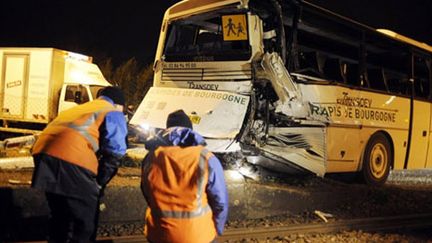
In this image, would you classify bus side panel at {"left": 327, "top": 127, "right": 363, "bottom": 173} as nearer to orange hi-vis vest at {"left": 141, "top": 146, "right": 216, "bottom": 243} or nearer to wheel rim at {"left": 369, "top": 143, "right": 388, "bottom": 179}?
wheel rim at {"left": 369, "top": 143, "right": 388, "bottom": 179}

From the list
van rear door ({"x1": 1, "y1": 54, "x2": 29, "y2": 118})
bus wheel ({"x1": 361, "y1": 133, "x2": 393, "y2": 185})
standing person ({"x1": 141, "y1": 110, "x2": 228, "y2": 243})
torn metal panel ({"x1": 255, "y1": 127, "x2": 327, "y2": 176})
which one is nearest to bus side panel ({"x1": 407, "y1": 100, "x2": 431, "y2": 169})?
bus wheel ({"x1": 361, "y1": 133, "x2": 393, "y2": 185})

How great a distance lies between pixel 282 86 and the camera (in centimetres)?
812

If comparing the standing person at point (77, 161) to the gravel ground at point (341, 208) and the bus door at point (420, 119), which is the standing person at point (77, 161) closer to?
the gravel ground at point (341, 208)

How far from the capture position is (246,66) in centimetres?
829

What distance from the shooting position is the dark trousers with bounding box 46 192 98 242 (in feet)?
13.3

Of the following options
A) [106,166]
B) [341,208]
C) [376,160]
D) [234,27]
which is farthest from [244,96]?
[106,166]

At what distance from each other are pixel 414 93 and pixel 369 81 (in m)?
1.80

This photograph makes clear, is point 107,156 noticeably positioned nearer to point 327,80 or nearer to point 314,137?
point 314,137

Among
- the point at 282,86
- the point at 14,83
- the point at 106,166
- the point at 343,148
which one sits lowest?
the point at 343,148

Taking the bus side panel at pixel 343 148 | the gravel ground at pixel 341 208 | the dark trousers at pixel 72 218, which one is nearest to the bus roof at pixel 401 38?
the bus side panel at pixel 343 148

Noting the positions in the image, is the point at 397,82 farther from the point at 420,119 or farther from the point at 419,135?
the point at 419,135

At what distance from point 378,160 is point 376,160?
0.09m

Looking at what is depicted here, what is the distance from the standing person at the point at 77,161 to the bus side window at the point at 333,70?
19.8 ft

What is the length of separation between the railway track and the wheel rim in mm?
2397
